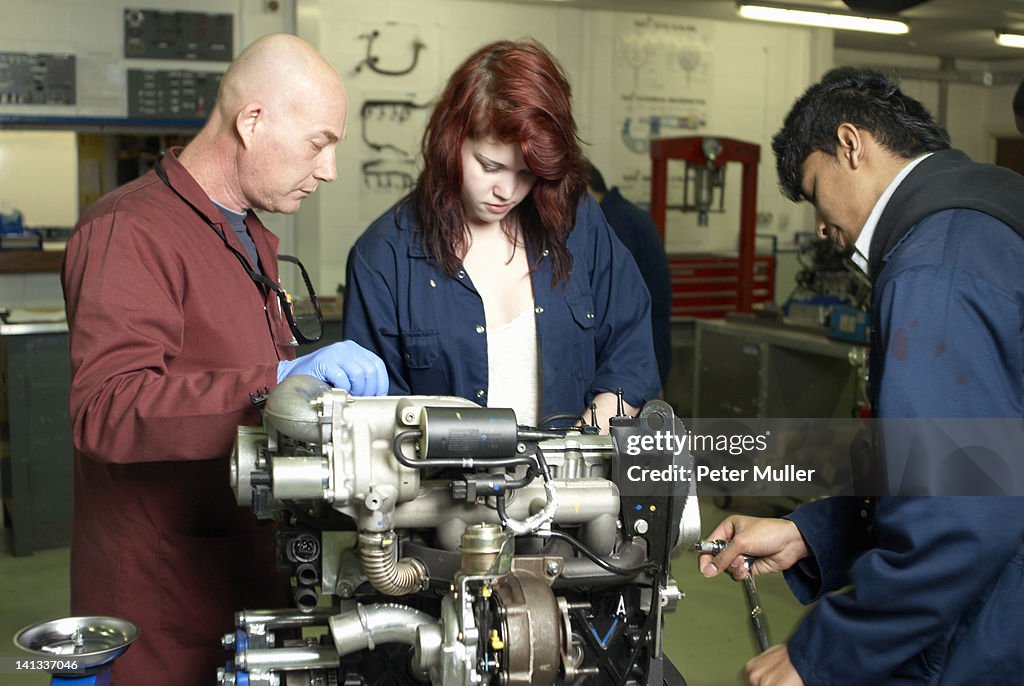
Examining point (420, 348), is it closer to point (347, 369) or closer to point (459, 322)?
point (459, 322)

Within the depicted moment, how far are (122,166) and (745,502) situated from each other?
451 centimetres

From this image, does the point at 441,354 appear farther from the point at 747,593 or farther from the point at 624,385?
the point at 747,593

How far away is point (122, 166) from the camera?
6.44 metres

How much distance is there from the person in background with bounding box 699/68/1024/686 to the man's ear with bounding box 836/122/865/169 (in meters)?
0.07

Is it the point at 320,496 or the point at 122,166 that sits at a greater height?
the point at 122,166

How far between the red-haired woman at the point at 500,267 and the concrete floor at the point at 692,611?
139 cm

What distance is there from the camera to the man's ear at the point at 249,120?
1.56m

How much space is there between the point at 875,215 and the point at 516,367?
0.74 m

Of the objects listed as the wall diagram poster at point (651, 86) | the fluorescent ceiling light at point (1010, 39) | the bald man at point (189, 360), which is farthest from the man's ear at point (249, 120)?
the fluorescent ceiling light at point (1010, 39)

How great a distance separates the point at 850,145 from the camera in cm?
135

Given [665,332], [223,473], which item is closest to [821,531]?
[223,473]

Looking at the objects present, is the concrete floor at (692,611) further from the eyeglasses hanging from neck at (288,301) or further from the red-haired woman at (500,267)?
the eyeglasses hanging from neck at (288,301)

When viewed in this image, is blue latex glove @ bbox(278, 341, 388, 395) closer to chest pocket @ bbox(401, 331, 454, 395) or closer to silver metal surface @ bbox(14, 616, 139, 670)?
silver metal surface @ bbox(14, 616, 139, 670)

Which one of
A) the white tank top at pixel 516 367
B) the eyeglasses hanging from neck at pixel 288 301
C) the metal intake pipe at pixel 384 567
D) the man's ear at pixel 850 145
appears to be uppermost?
the man's ear at pixel 850 145
